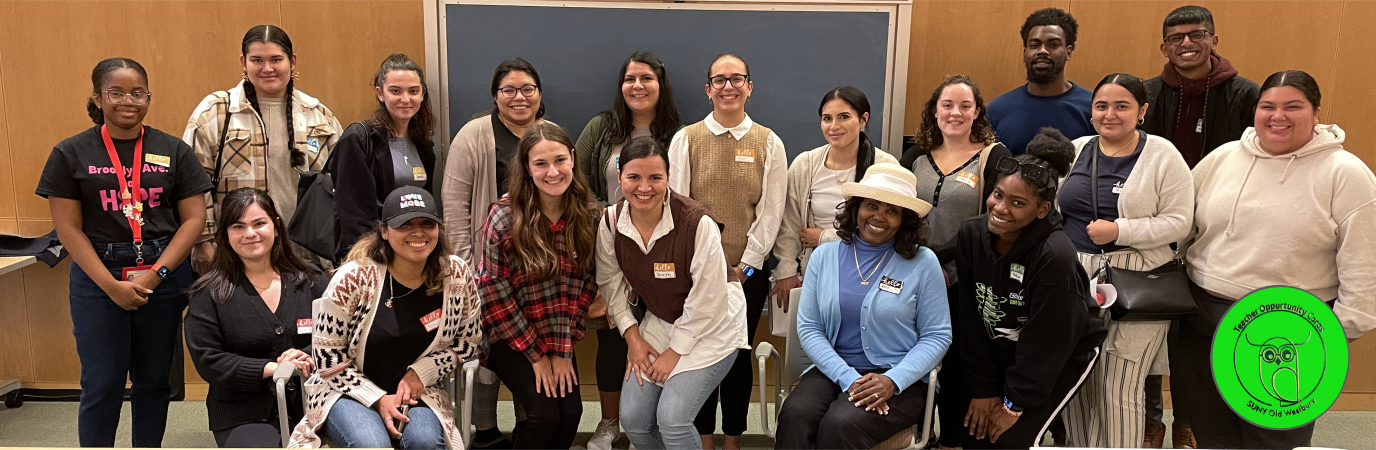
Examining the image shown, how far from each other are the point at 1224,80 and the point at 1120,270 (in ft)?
3.62

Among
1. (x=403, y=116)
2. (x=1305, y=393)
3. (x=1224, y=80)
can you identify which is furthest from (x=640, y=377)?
(x=1224, y=80)

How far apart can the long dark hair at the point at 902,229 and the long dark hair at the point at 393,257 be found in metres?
1.27


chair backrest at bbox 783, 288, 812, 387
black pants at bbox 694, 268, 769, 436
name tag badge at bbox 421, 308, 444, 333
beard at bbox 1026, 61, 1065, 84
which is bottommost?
black pants at bbox 694, 268, 769, 436

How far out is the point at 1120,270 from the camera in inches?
112

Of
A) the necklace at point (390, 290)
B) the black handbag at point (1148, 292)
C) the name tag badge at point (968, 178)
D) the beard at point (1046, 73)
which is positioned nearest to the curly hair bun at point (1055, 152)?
the black handbag at point (1148, 292)

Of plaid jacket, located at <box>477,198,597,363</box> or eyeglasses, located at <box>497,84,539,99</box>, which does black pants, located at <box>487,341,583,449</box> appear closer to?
plaid jacket, located at <box>477,198,597,363</box>

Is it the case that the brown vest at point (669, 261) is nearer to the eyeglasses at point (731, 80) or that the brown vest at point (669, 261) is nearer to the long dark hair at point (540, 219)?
the long dark hair at point (540, 219)

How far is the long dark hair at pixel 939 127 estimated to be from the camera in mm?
3117

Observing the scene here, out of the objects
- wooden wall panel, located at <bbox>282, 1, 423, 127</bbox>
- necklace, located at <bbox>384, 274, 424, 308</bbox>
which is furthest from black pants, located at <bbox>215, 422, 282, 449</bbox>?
wooden wall panel, located at <bbox>282, 1, 423, 127</bbox>

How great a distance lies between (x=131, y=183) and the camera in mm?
2938

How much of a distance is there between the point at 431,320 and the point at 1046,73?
100 inches

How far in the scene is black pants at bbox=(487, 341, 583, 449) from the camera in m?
2.77

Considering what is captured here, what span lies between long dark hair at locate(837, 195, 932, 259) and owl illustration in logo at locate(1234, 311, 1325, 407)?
1.58 meters

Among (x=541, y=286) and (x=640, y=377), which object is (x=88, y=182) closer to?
(x=541, y=286)
